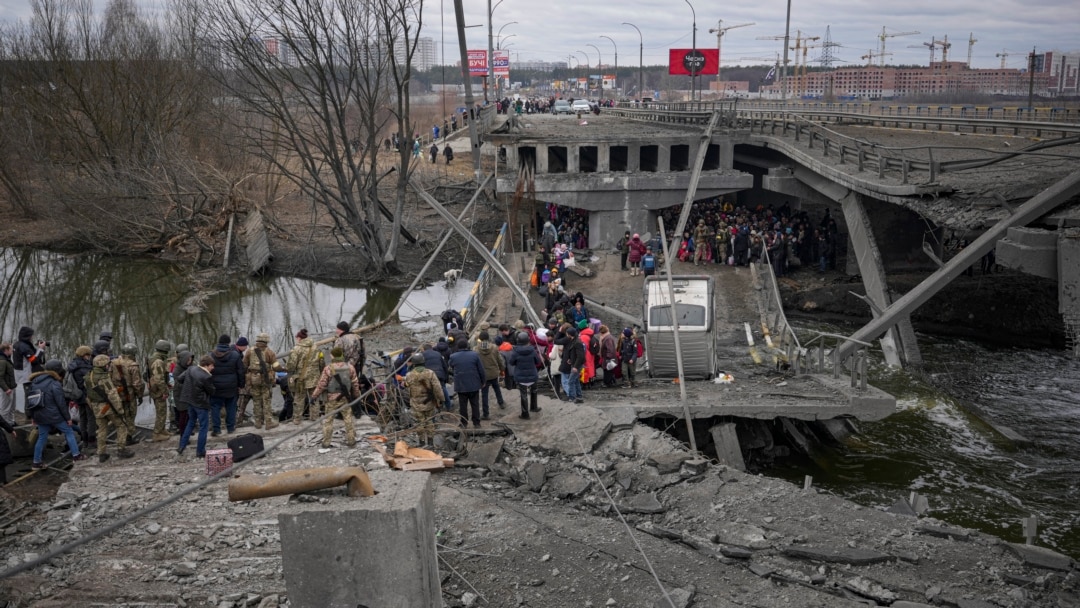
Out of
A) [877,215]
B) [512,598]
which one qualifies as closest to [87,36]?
[877,215]

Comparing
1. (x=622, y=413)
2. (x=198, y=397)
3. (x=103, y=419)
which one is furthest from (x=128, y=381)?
(x=622, y=413)

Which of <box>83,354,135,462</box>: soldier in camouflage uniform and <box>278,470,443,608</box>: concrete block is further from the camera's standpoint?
<box>83,354,135,462</box>: soldier in camouflage uniform

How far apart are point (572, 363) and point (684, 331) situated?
3.55 metres

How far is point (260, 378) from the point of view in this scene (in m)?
12.6

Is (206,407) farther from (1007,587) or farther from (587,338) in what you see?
(1007,587)

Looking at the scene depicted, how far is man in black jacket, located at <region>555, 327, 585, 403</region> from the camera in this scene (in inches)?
591

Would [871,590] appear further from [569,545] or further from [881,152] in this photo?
[881,152]

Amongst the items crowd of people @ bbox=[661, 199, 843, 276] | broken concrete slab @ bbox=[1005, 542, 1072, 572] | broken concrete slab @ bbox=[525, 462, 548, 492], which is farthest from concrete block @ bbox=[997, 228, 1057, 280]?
broken concrete slab @ bbox=[525, 462, 548, 492]

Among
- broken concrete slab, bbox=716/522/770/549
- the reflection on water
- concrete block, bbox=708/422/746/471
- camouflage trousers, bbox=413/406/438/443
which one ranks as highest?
camouflage trousers, bbox=413/406/438/443

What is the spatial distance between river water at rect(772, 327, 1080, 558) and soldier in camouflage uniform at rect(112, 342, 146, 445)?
10970mm

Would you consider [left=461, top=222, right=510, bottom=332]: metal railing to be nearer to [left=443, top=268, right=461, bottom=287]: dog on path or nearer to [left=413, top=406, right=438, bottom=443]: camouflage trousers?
[left=443, top=268, right=461, bottom=287]: dog on path

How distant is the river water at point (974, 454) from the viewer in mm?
14727

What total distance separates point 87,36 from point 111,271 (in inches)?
565

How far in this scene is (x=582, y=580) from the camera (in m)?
8.75
